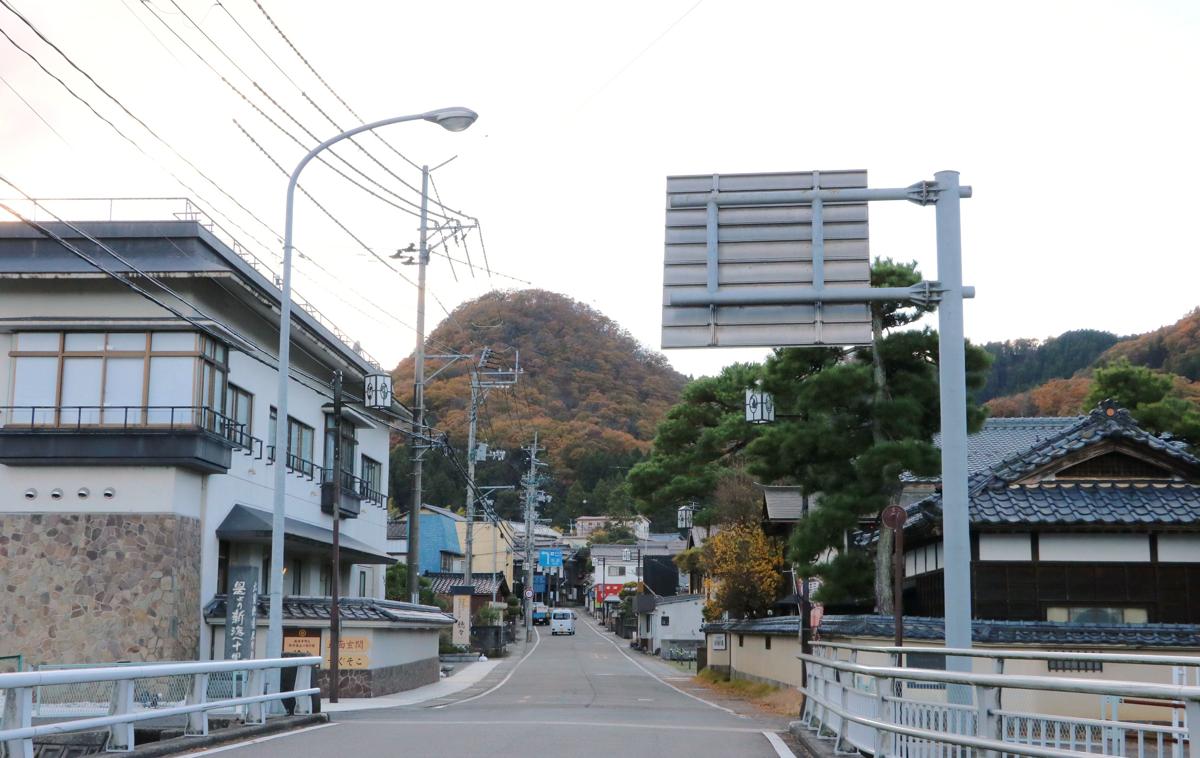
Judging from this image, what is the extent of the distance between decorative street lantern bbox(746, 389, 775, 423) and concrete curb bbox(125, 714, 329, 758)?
21718 mm

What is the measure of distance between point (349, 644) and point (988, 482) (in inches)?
625

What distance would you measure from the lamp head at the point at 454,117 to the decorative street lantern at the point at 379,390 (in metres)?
17.8

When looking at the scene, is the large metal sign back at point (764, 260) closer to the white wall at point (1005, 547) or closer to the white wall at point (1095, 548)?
the white wall at point (1005, 547)

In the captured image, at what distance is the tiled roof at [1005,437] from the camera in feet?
112

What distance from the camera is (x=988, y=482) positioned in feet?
75.8

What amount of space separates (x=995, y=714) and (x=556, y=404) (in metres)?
107

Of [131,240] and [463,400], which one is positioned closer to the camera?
[131,240]

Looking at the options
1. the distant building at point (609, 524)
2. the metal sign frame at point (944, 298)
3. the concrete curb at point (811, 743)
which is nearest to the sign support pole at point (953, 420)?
the metal sign frame at point (944, 298)

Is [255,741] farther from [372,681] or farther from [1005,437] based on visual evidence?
[1005,437]

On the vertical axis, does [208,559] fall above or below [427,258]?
below

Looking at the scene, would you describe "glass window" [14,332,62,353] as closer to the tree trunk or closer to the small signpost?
the tree trunk

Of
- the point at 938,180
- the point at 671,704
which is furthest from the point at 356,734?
the point at 671,704

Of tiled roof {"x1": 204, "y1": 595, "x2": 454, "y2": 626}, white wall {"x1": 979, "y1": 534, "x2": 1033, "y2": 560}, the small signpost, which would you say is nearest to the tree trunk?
white wall {"x1": 979, "y1": 534, "x2": 1033, "y2": 560}

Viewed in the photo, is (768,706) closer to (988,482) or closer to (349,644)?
(988,482)
